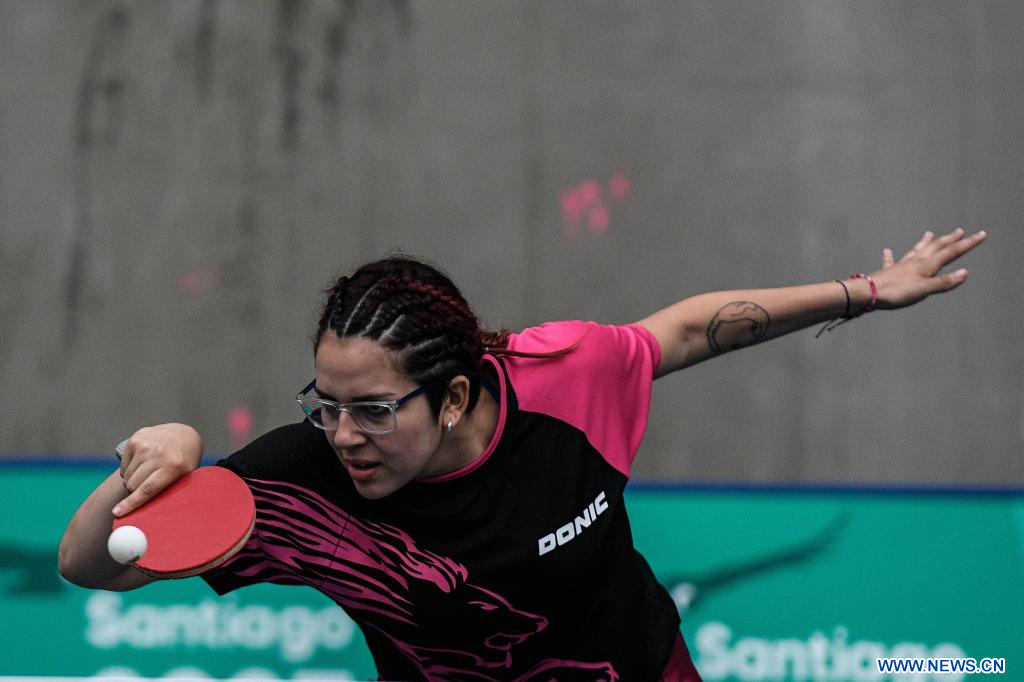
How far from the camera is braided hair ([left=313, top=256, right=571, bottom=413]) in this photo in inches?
82.9

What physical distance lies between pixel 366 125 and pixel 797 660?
3.39 m

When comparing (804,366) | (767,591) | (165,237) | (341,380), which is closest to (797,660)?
(767,591)

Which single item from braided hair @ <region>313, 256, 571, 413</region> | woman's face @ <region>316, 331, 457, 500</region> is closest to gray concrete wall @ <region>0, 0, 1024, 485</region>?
braided hair @ <region>313, 256, 571, 413</region>

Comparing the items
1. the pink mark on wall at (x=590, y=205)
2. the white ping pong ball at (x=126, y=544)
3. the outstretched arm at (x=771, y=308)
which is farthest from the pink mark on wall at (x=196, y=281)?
the white ping pong ball at (x=126, y=544)

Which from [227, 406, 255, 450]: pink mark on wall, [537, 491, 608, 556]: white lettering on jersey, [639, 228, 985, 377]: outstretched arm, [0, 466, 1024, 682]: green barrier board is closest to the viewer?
[537, 491, 608, 556]: white lettering on jersey

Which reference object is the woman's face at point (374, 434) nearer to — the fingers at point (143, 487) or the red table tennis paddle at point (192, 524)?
the red table tennis paddle at point (192, 524)

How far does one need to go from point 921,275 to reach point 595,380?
104 centimetres

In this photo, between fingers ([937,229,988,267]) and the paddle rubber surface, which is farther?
fingers ([937,229,988,267])

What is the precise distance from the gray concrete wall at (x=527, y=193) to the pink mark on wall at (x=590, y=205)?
1 centimetres

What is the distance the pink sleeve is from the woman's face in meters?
0.37

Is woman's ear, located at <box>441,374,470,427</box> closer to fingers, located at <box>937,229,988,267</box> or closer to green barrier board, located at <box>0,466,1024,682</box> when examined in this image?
fingers, located at <box>937,229,988,267</box>

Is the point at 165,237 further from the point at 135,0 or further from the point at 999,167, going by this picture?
the point at 999,167

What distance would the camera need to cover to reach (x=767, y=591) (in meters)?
4.23

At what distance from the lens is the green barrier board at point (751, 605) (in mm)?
4203
